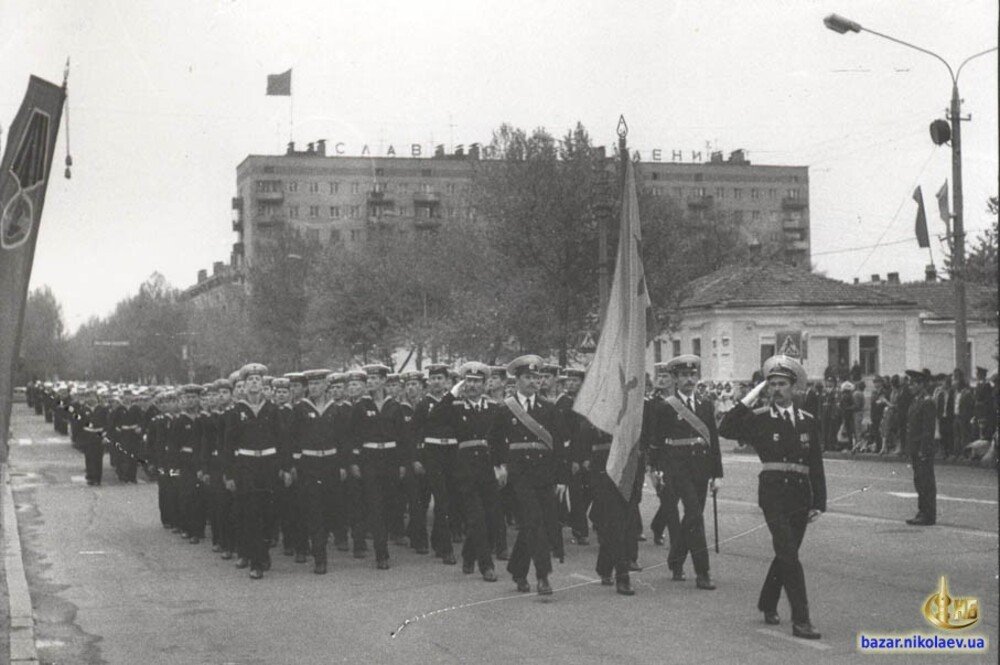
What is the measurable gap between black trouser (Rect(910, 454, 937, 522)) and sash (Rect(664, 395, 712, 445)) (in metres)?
4.44

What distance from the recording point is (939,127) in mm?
10422

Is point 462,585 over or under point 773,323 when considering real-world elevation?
under

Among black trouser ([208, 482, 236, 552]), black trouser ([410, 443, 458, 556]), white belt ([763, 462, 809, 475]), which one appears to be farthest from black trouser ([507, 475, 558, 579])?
black trouser ([208, 482, 236, 552])

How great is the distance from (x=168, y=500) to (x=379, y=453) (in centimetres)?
485

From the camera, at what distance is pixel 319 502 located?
12.7 metres

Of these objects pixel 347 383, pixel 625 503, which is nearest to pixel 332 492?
pixel 347 383

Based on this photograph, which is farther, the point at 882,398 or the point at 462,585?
the point at 882,398

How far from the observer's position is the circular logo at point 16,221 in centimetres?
550

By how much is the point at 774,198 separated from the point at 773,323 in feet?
156

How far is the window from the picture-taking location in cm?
Result: 5009

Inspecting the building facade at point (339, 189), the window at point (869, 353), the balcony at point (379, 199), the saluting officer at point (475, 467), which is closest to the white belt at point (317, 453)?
the saluting officer at point (475, 467)

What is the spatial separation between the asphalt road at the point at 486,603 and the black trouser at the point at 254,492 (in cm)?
42

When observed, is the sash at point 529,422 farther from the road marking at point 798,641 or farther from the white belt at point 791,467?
the road marking at point 798,641

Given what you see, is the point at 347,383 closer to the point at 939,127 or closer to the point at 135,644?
the point at 135,644
